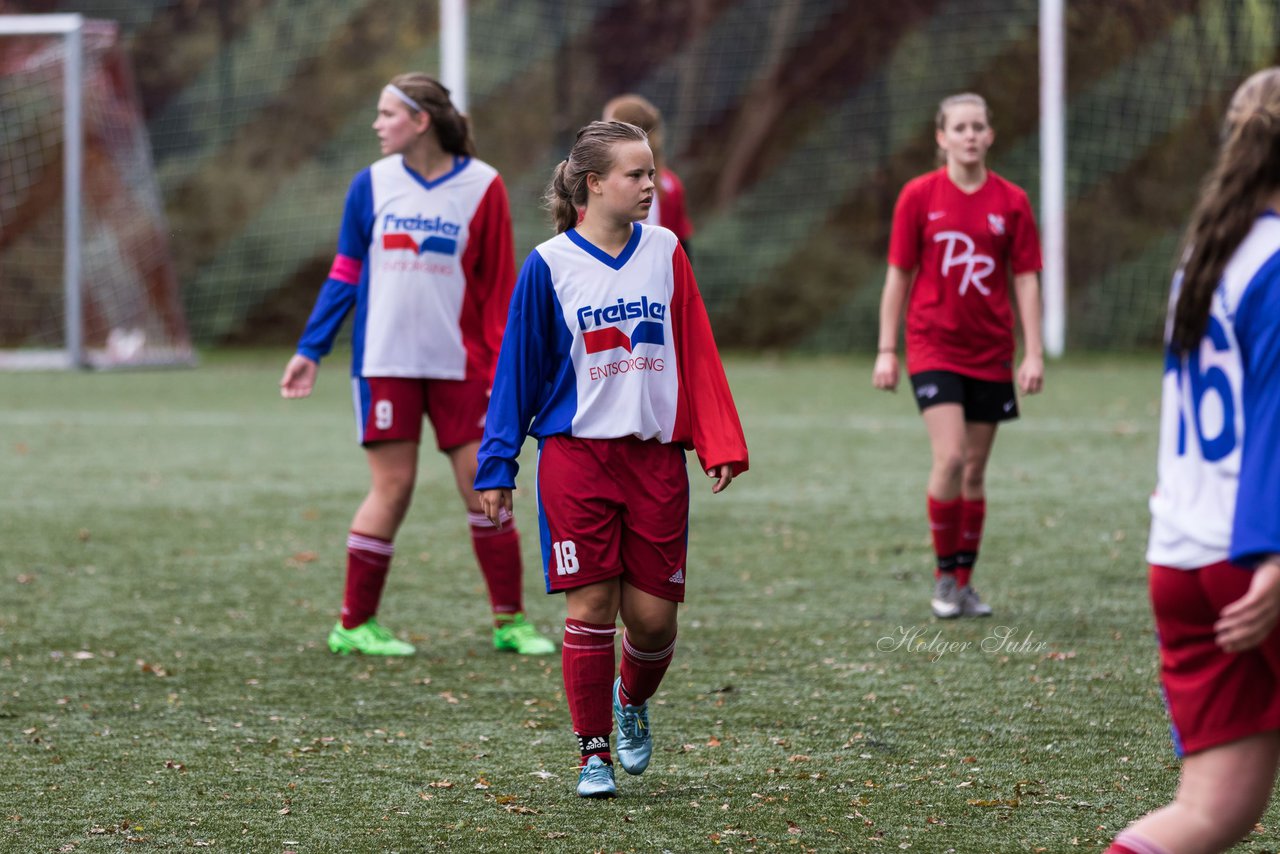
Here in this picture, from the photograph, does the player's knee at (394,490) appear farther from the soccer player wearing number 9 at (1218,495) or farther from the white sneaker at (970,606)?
the soccer player wearing number 9 at (1218,495)

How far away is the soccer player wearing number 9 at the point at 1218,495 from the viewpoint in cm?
237

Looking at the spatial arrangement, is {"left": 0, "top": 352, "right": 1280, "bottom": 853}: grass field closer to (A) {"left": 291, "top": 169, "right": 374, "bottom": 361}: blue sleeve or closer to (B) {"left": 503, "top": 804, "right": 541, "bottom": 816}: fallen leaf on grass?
(B) {"left": 503, "top": 804, "right": 541, "bottom": 816}: fallen leaf on grass

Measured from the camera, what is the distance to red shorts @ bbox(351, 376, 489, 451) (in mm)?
5379

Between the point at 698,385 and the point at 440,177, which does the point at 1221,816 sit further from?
the point at 440,177

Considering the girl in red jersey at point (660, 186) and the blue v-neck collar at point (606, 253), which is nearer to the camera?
the blue v-neck collar at point (606, 253)

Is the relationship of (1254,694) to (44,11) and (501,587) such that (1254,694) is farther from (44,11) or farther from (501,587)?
(44,11)

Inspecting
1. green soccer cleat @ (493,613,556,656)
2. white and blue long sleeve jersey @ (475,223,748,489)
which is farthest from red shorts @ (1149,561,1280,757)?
green soccer cleat @ (493,613,556,656)

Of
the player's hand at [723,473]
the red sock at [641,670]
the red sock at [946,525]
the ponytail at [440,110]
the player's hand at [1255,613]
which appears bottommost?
the red sock at [946,525]

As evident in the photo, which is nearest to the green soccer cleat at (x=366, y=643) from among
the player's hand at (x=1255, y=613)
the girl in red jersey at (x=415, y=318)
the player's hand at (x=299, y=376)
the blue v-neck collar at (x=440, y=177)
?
the girl in red jersey at (x=415, y=318)

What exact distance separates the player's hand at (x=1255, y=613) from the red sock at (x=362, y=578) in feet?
11.6

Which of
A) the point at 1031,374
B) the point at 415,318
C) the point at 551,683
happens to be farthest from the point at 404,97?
the point at 1031,374

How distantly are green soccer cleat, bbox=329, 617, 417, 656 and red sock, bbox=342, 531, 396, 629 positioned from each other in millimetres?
23

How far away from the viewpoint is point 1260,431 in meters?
2.32

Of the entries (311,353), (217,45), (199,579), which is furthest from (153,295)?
(311,353)
